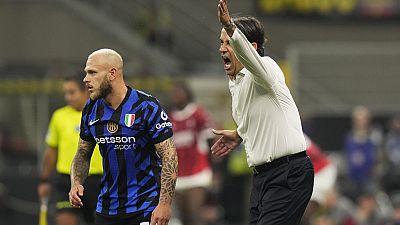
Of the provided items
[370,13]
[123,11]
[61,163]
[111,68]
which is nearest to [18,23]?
[123,11]

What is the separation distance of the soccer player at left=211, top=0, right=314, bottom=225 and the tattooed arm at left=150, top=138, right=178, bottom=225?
25.3 inches

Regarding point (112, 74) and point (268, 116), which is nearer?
point (268, 116)

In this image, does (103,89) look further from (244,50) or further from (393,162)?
(393,162)

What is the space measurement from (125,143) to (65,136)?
3276 mm

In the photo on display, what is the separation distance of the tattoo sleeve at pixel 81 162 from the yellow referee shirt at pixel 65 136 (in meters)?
2.61

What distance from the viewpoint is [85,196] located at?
1241cm

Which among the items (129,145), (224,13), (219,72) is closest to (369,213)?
(219,72)

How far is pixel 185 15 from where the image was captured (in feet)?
93.7

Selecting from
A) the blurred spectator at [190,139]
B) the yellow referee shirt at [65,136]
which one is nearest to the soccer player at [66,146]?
the yellow referee shirt at [65,136]

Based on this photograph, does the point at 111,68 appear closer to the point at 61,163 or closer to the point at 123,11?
the point at 61,163

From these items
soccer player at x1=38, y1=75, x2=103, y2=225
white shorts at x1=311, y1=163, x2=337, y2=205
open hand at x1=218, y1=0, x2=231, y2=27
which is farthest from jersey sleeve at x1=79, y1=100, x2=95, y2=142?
white shorts at x1=311, y1=163, x2=337, y2=205

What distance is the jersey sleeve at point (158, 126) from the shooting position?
9625mm

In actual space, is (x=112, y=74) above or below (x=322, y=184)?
above

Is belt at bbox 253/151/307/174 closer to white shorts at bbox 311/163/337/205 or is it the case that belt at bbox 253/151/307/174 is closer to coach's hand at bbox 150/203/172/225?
coach's hand at bbox 150/203/172/225
